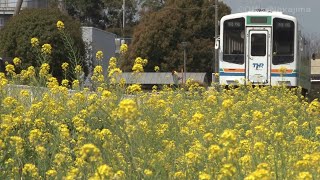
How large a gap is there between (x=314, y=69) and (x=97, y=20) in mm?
20948

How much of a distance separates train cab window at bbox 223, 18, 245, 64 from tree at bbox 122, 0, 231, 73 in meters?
21.8

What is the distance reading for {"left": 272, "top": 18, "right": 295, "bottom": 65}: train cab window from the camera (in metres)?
17.4

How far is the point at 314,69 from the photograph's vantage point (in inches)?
2089

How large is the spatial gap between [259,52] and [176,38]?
24276mm

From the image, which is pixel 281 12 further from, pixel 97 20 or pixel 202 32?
pixel 97 20

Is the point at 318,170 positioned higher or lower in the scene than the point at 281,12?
lower

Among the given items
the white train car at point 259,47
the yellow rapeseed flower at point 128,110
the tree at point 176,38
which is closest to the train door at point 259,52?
the white train car at point 259,47

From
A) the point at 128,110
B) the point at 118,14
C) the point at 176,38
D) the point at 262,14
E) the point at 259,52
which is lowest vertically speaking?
the point at 128,110

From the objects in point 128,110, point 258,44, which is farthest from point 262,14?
point 128,110

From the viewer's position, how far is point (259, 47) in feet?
58.0

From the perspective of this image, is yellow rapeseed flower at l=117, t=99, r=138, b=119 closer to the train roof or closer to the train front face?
the train front face

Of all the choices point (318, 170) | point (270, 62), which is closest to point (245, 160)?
point (318, 170)

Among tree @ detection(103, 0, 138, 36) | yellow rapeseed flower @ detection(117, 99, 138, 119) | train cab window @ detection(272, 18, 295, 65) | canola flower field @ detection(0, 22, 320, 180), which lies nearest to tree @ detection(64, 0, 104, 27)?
tree @ detection(103, 0, 138, 36)

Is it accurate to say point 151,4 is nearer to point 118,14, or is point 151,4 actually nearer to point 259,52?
point 118,14
